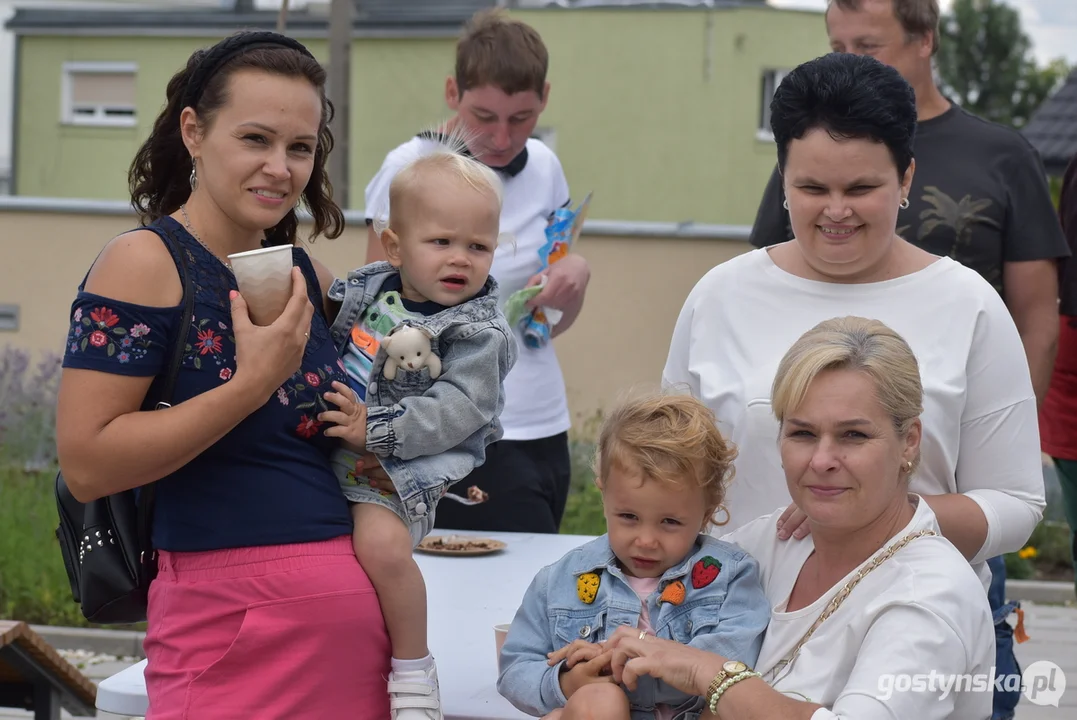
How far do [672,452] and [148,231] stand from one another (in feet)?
3.37

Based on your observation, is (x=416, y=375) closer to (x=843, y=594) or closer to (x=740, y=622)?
(x=740, y=622)

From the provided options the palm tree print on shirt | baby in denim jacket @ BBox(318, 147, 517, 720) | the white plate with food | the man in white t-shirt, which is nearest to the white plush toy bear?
baby in denim jacket @ BBox(318, 147, 517, 720)

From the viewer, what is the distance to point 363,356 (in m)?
2.62

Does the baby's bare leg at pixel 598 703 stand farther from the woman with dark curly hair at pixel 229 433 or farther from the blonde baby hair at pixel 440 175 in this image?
the blonde baby hair at pixel 440 175

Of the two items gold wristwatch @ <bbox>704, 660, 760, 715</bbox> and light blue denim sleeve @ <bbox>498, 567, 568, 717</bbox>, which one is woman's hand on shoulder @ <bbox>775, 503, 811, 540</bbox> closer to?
gold wristwatch @ <bbox>704, 660, 760, 715</bbox>

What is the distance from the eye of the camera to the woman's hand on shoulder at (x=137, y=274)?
219cm

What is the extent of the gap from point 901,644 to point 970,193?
74.0 inches

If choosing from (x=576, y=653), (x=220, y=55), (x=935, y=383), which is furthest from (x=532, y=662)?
(x=220, y=55)

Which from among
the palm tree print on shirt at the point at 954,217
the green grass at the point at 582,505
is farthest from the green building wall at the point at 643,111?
the palm tree print on shirt at the point at 954,217

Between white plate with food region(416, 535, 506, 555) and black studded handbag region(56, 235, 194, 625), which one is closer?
black studded handbag region(56, 235, 194, 625)

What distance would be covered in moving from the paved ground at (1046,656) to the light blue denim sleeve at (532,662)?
11.1 feet

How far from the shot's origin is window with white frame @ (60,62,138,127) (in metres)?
22.6

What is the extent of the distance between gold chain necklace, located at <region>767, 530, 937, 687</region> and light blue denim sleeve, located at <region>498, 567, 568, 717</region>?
40cm

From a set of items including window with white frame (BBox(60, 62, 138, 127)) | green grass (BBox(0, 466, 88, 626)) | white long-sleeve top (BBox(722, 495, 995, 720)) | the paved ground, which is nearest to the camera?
white long-sleeve top (BBox(722, 495, 995, 720))
